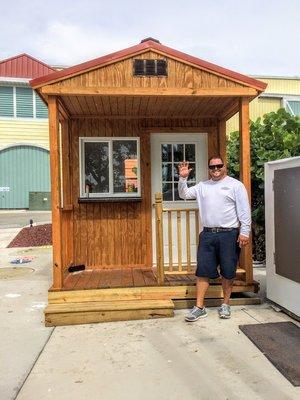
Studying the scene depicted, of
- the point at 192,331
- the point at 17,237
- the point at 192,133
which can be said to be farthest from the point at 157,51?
the point at 17,237

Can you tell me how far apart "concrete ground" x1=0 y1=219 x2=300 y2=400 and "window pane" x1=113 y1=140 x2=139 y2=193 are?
6.99 feet

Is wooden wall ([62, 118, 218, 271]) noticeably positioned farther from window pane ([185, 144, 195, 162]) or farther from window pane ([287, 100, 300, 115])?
window pane ([287, 100, 300, 115])

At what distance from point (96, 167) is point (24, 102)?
14389mm

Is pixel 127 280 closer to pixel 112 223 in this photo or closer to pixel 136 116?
pixel 112 223

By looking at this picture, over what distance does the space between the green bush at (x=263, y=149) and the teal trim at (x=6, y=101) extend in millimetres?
13907

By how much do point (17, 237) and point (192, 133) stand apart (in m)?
7.16

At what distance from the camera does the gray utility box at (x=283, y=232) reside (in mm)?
4309

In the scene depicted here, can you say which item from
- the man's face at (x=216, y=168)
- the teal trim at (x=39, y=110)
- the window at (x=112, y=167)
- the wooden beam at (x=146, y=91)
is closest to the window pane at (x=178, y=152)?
the window at (x=112, y=167)

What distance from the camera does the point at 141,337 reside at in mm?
4031

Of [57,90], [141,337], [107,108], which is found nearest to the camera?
[141,337]

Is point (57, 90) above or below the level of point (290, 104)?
below

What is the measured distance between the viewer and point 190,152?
634 centimetres

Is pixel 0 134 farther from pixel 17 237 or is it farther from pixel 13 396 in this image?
pixel 13 396

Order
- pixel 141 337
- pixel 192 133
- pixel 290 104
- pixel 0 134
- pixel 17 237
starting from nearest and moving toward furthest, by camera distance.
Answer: pixel 141 337, pixel 192 133, pixel 17 237, pixel 0 134, pixel 290 104
